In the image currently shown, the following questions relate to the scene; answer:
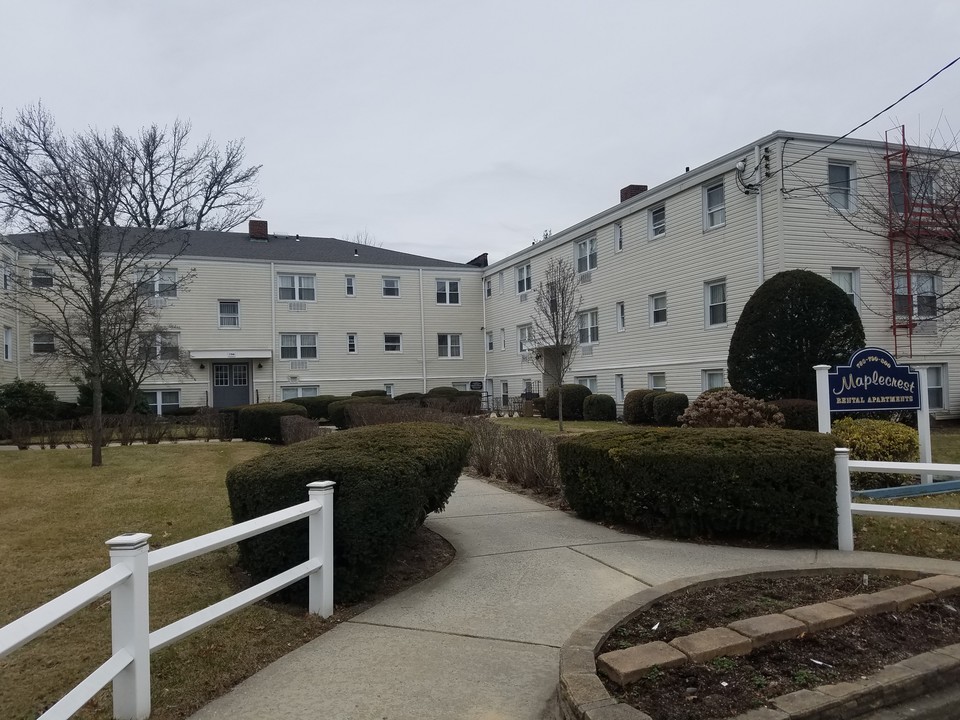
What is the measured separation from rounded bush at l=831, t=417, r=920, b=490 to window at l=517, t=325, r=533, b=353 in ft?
76.1

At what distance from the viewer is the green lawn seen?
12.7 ft

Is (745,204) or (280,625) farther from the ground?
(745,204)

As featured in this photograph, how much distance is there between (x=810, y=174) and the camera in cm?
1991

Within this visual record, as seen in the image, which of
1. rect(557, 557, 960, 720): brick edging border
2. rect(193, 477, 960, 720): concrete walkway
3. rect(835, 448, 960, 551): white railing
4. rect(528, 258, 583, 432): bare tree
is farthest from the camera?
rect(528, 258, 583, 432): bare tree

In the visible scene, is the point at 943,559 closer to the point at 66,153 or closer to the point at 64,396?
the point at 66,153

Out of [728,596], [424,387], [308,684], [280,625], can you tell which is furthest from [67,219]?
[424,387]

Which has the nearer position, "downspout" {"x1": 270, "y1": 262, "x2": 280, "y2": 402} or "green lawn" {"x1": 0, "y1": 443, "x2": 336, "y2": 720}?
"green lawn" {"x1": 0, "y1": 443, "x2": 336, "y2": 720}

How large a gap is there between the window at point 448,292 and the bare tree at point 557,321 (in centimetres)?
721

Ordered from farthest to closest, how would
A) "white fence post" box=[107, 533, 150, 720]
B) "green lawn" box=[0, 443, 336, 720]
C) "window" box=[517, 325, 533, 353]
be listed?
1. "window" box=[517, 325, 533, 353]
2. "green lawn" box=[0, 443, 336, 720]
3. "white fence post" box=[107, 533, 150, 720]

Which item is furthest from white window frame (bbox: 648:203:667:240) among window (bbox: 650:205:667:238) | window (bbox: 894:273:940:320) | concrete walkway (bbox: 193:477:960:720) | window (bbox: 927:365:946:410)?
concrete walkway (bbox: 193:477:960:720)

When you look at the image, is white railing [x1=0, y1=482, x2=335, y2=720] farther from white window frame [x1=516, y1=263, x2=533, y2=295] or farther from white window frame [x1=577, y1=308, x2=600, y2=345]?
white window frame [x1=516, y1=263, x2=533, y2=295]

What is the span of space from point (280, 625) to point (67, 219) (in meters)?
13.0

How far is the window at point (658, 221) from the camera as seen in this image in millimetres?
24625

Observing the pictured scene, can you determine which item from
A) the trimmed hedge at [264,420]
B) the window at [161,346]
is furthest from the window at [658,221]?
the window at [161,346]
